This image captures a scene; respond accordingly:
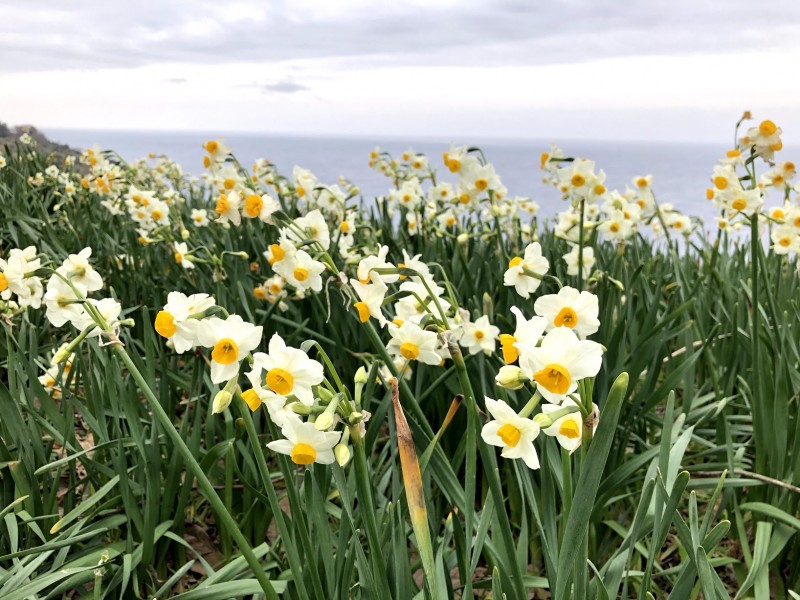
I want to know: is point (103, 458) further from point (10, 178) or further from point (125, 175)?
point (10, 178)

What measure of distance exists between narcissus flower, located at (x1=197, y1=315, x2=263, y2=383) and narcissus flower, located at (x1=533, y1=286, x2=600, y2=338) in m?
0.45

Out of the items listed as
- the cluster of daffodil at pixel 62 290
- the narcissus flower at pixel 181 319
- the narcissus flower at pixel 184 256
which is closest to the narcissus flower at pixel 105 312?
the cluster of daffodil at pixel 62 290

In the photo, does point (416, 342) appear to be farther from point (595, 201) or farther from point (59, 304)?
point (595, 201)

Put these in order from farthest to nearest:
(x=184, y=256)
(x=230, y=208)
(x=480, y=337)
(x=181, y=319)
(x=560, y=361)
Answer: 1. (x=184, y=256)
2. (x=230, y=208)
3. (x=480, y=337)
4. (x=181, y=319)
5. (x=560, y=361)

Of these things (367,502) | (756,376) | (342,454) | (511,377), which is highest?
(511,377)

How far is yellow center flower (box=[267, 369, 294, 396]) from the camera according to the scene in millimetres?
978

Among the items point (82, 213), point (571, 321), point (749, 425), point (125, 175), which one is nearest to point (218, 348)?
point (571, 321)

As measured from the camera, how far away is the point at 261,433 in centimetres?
245

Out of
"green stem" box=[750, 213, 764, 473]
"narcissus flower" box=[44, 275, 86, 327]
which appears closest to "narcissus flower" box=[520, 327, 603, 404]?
"narcissus flower" box=[44, 275, 86, 327]

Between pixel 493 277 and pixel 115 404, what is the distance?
1584mm

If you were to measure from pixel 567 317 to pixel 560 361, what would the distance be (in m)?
0.28

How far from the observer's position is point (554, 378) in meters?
0.90

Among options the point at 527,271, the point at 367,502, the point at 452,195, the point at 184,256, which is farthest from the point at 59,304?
the point at 452,195

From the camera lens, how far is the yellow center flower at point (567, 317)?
1145 mm
